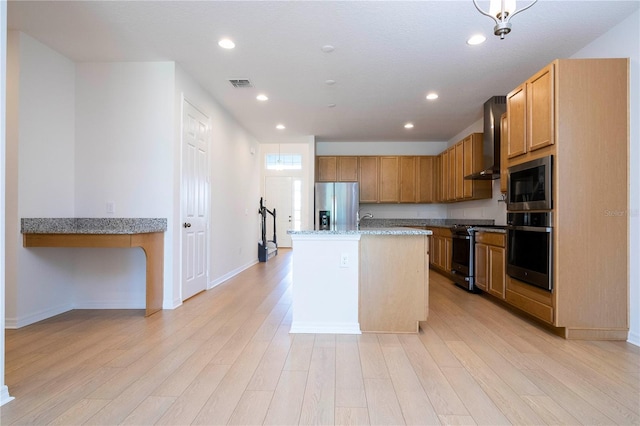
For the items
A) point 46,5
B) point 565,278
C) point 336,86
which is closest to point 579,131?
point 565,278

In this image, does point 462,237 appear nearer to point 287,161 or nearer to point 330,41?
point 330,41

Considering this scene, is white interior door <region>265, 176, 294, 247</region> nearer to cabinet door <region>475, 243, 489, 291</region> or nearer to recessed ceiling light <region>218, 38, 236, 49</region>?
cabinet door <region>475, 243, 489, 291</region>

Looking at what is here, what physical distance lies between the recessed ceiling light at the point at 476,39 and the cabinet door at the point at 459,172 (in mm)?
2734

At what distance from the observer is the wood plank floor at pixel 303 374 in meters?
1.68

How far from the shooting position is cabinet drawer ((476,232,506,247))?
3793 millimetres

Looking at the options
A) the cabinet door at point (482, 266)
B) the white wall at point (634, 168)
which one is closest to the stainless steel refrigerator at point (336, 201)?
the cabinet door at point (482, 266)

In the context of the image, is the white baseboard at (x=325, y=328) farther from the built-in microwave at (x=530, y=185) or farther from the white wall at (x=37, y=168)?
the white wall at (x=37, y=168)

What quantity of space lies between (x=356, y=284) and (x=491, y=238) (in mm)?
2103

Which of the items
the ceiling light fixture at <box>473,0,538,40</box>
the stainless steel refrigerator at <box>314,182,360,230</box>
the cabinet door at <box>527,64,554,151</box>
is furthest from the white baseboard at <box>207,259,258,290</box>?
the ceiling light fixture at <box>473,0,538,40</box>

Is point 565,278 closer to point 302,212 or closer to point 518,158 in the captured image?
point 518,158

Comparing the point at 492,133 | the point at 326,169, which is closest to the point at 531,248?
the point at 492,133

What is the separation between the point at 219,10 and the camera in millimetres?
2666

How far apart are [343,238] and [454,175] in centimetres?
392

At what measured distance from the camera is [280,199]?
32.0 feet
